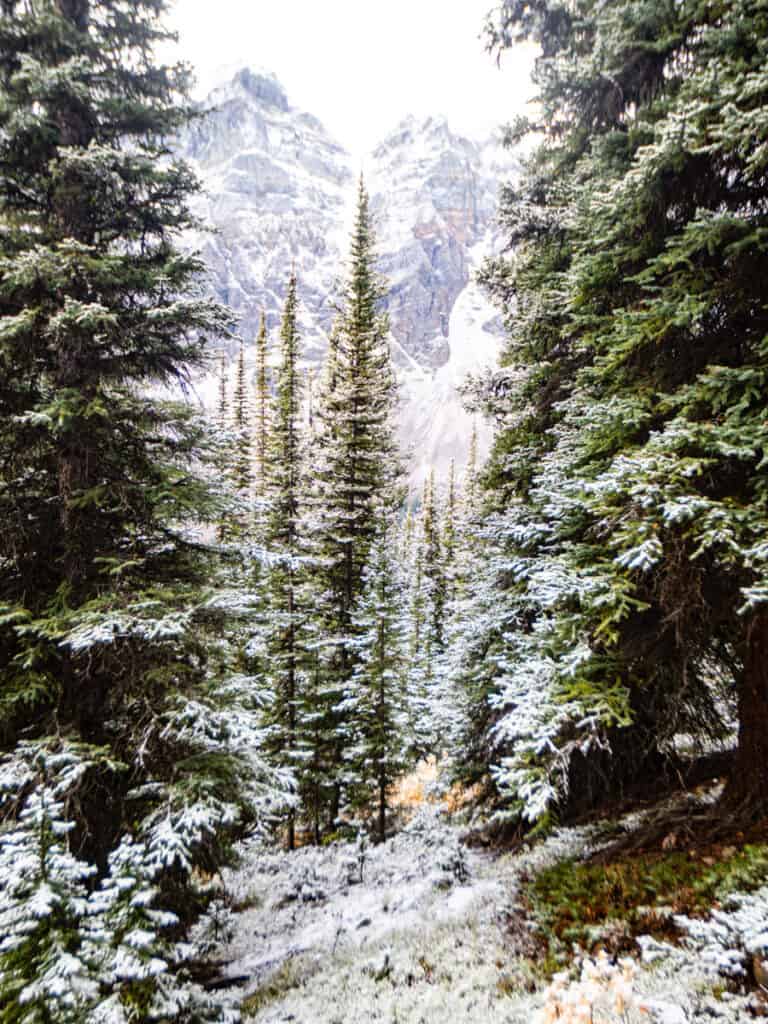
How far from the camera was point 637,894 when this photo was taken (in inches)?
210

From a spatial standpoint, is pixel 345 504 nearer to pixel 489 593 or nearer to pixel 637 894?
pixel 489 593

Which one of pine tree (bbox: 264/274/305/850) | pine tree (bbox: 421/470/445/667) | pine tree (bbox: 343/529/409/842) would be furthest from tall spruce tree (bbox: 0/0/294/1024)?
pine tree (bbox: 421/470/445/667)

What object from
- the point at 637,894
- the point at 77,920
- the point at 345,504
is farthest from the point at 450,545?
the point at 77,920

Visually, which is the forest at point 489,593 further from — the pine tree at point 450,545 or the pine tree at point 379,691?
the pine tree at point 450,545

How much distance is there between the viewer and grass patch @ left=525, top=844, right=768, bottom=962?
4777 mm

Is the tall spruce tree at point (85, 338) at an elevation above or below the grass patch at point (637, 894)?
above

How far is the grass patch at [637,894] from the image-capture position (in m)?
4.78

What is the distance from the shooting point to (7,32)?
7039 millimetres

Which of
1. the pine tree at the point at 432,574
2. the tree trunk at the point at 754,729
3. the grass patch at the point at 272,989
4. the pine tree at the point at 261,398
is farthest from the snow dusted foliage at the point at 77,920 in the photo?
the pine tree at the point at 432,574

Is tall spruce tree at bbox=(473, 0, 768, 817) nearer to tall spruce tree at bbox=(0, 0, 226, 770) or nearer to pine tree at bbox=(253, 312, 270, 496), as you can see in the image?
tall spruce tree at bbox=(0, 0, 226, 770)

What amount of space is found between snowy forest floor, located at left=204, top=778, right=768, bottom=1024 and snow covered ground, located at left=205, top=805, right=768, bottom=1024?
0.06 ft

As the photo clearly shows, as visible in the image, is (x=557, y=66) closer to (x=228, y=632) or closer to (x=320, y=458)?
(x=228, y=632)

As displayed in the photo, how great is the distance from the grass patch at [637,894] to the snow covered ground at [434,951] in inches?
11.1

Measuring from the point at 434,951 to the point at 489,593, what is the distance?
6.02 meters
